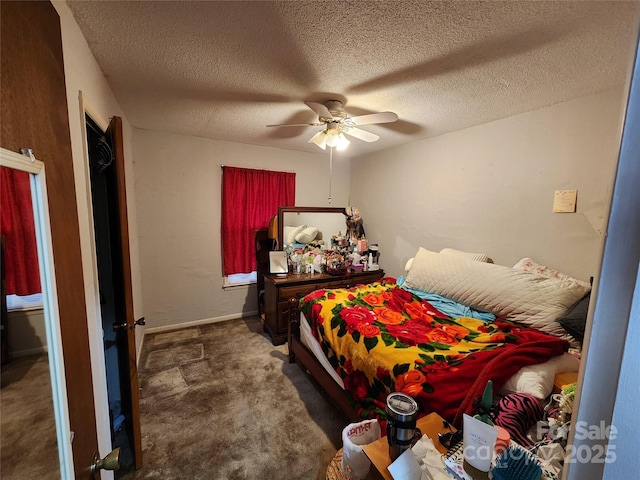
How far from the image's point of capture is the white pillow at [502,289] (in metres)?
1.63

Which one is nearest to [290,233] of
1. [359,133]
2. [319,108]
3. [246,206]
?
[246,206]

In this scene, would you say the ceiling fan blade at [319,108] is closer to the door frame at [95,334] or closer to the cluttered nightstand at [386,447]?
the door frame at [95,334]

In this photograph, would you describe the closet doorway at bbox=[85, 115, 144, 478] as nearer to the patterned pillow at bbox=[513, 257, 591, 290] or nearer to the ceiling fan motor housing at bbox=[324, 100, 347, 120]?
the ceiling fan motor housing at bbox=[324, 100, 347, 120]

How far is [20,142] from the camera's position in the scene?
0.48m

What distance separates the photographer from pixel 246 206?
3408mm

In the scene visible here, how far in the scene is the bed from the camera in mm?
1229

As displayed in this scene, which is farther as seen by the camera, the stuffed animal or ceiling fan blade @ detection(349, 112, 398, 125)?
Answer: the stuffed animal

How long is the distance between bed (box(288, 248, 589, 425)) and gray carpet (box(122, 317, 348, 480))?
243 millimetres

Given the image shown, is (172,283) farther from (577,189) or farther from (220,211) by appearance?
(577,189)

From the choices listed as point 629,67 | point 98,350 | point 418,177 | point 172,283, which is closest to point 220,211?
point 172,283

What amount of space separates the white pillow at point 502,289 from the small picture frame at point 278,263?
1432 mm

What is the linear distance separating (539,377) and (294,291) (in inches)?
83.5

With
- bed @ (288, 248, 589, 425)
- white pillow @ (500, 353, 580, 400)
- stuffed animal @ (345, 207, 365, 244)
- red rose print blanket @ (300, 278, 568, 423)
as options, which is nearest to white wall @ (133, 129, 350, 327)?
stuffed animal @ (345, 207, 365, 244)

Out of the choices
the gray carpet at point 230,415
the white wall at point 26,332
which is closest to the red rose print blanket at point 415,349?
the gray carpet at point 230,415
